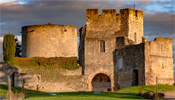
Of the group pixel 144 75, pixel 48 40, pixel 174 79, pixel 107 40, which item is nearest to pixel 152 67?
pixel 144 75

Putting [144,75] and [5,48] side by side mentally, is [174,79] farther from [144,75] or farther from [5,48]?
[5,48]

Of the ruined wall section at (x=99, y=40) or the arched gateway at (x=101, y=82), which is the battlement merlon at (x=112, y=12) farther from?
the arched gateway at (x=101, y=82)

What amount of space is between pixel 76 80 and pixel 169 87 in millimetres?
11090

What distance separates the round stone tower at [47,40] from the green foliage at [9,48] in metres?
4.57

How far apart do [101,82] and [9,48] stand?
39.9 ft

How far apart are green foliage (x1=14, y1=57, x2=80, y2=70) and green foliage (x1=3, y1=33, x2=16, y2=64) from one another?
3.16ft

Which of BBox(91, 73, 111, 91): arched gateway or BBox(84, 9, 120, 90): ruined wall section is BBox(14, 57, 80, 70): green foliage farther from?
BBox(91, 73, 111, 91): arched gateway

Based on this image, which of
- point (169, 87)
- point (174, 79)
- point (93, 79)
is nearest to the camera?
point (169, 87)

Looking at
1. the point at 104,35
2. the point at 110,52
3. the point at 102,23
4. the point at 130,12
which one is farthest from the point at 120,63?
the point at 130,12

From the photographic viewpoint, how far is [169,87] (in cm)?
3859

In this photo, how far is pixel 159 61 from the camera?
4122 centimetres

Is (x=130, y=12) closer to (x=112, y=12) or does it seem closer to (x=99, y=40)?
(x=112, y=12)

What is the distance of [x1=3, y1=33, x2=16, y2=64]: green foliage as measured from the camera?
140ft

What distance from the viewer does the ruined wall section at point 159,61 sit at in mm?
39812
